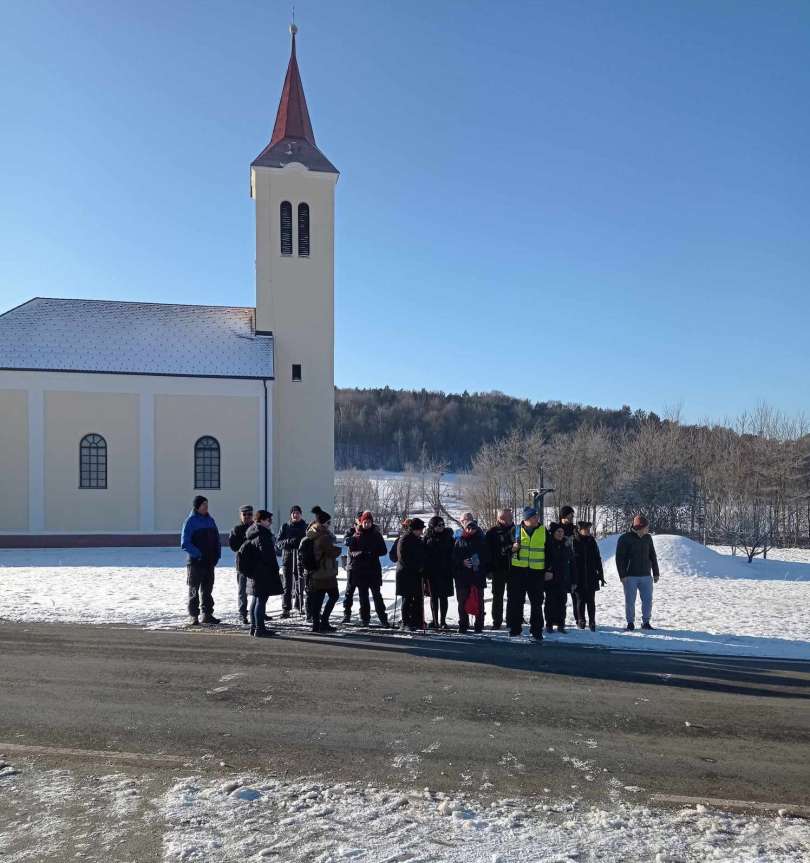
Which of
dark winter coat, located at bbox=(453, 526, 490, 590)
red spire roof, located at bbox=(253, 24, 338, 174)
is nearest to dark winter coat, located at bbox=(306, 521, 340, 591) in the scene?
dark winter coat, located at bbox=(453, 526, 490, 590)

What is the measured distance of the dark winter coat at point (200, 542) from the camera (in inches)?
440

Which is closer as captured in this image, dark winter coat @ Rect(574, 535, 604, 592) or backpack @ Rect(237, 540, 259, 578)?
backpack @ Rect(237, 540, 259, 578)

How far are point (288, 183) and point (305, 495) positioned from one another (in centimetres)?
1320

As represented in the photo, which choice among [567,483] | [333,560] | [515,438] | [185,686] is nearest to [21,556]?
[333,560]

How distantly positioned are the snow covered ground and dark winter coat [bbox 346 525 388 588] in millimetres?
1283

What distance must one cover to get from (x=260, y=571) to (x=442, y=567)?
2769 mm

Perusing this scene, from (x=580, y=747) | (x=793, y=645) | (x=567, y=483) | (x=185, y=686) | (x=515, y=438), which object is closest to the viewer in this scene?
(x=580, y=747)

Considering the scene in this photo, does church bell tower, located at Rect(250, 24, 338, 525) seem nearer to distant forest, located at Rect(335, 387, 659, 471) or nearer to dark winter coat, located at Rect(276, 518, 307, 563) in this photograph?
dark winter coat, located at Rect(276, 518, 307, 563)

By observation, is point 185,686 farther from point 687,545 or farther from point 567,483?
point 567,483

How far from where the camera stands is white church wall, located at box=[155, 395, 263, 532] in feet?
90.7

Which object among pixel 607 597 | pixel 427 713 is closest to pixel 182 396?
pixel 607 597

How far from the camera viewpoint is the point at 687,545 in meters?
24.0

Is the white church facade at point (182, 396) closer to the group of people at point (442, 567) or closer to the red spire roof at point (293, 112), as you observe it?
the red spire roof at point (293, 112)

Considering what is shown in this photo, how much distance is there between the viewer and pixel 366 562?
11203 mm
